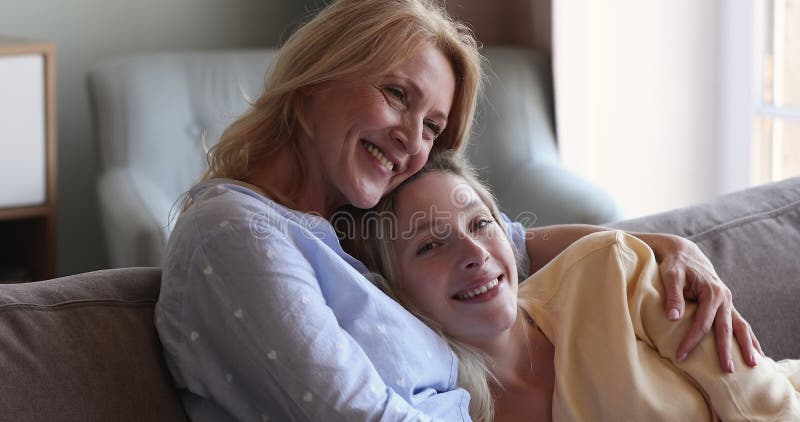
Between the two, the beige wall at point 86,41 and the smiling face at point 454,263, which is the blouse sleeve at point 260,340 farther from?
the beige wall at point 86,41

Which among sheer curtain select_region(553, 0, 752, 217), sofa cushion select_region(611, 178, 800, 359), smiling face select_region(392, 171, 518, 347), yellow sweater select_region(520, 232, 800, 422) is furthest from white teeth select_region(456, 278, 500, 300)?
sheer curtain select_region(553, 0, 752, 217)

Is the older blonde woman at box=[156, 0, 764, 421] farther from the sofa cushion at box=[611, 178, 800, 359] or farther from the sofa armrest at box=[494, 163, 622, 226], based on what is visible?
the sofa armrest at box=[494, 163, 622, 226]

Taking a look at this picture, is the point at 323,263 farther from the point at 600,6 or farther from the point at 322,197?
the point at 600,6

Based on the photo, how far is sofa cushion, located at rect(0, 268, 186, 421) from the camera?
Answer: 1.18 metres

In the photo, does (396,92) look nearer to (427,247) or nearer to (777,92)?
(427,247)

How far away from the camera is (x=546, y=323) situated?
1.54m

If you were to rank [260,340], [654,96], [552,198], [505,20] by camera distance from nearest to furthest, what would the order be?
[260,340] → [552,198] → [654,96] → [505,20]

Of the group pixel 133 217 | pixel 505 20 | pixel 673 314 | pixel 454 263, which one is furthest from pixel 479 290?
pixel 505 20

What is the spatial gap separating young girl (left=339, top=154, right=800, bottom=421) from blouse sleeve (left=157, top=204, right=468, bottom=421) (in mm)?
210

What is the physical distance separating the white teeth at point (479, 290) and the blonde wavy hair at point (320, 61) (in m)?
0.28

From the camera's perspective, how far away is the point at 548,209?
2.58m

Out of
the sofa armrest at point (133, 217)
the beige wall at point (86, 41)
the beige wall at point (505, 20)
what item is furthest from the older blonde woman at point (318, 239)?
the beige wall at point (86, 41)

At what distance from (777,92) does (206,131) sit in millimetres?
1574

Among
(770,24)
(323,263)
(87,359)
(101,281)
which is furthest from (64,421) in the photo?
(770,24)
